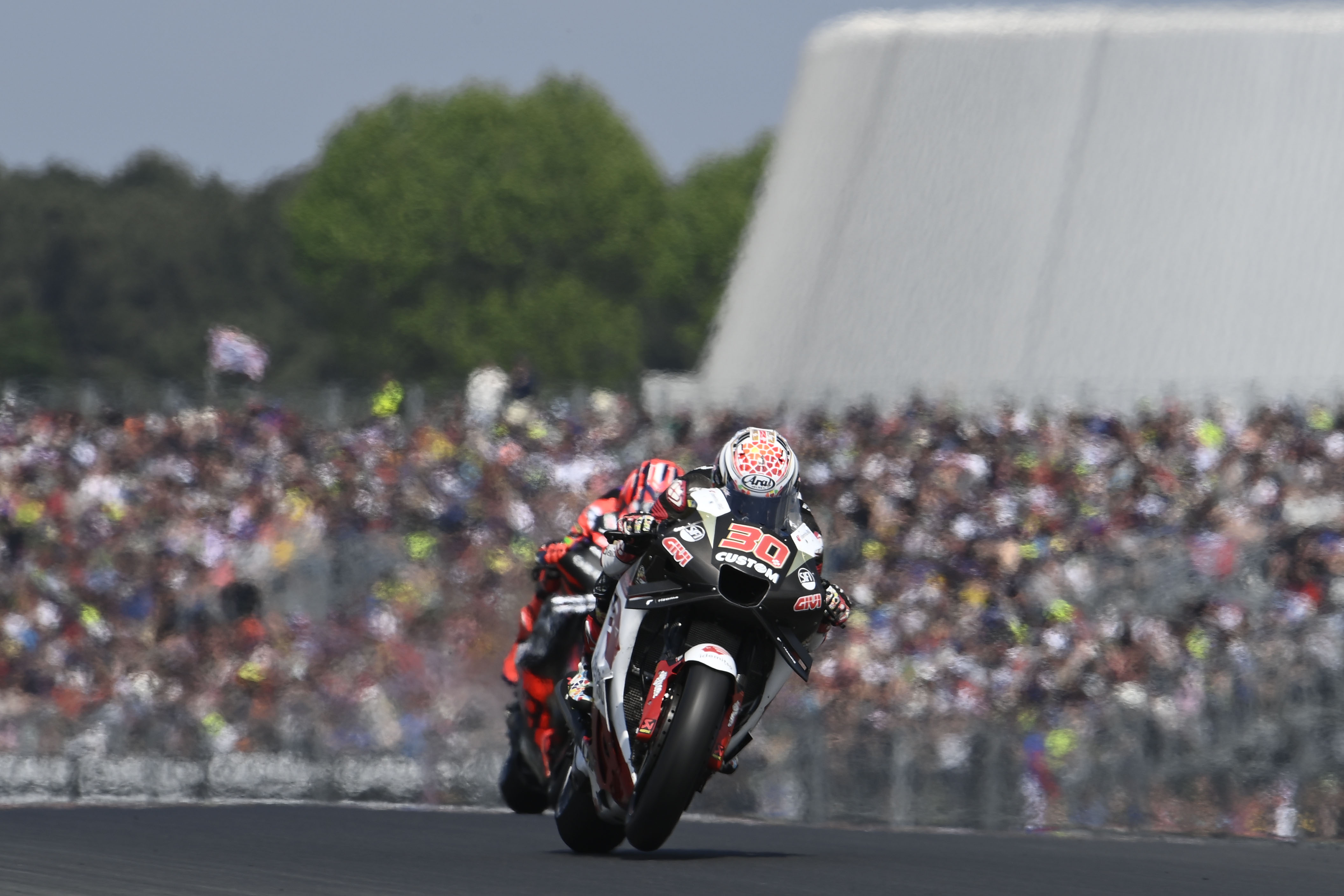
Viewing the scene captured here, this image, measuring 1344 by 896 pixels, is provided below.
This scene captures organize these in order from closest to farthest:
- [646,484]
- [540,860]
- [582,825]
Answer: [540,860] → [582,825] → [646,484]

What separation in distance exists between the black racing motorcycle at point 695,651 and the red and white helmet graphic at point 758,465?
0.25 feet

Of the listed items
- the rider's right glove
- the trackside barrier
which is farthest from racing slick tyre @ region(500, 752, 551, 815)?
the rider's right glove

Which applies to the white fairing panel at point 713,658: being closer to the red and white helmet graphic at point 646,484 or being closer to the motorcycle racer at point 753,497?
the motorcycle racer at point 753,497

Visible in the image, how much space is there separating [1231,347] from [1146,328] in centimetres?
133

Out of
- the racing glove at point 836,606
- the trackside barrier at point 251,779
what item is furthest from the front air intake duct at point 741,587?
the trackside barrier at point 251,779

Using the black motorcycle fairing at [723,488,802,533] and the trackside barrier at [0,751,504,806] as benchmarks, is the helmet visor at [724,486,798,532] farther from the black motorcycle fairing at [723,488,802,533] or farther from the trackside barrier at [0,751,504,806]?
the trackside barrier at [0,751,504,806]

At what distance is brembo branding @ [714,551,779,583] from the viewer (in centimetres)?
972

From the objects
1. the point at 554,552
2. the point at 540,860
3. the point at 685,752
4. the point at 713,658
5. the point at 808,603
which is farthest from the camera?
the point at 554,552

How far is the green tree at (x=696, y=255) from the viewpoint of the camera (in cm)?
8725

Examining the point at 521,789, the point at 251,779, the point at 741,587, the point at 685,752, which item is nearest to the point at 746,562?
the point at 741,587

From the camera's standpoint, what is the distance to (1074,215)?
35719mm

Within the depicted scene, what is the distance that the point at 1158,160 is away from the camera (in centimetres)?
3556

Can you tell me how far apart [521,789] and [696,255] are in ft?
245

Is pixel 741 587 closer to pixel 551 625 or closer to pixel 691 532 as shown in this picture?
pixel 691 532
